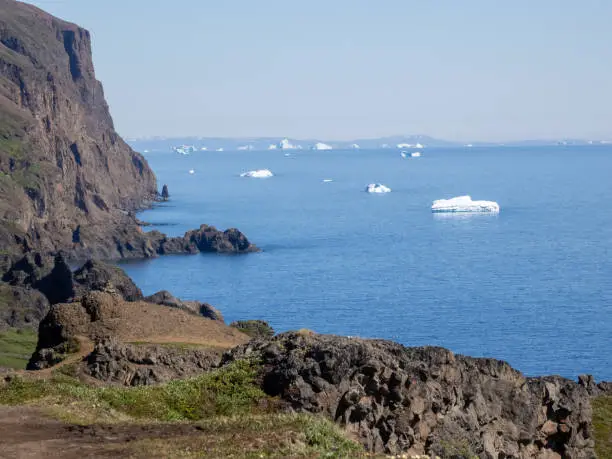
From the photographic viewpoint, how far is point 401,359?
27719mm

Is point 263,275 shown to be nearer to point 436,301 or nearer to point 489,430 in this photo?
point 436,301

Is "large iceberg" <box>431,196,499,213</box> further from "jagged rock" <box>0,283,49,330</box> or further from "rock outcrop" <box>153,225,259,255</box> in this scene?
"jagged rock" <box>0,283,49,330</box>

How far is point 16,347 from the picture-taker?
70688 mm

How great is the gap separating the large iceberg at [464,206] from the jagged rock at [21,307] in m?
102

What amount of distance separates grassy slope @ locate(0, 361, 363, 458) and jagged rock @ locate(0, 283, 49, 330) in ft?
182

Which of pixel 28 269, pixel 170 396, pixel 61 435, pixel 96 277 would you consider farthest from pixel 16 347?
pixel 61 435

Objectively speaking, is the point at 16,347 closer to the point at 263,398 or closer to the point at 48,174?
the point at 263,398

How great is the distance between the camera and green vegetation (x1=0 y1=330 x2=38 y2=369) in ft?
211

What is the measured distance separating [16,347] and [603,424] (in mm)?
46986

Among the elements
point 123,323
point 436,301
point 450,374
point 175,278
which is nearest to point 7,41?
point 175,278

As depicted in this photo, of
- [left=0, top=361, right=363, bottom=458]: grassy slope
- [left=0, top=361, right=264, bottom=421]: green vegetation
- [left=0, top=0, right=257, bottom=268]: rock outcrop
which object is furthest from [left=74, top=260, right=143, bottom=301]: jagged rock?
[left=0, top=361, right=264, bottom=421]: green vegetation

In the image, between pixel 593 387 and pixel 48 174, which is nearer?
pixel 593 387

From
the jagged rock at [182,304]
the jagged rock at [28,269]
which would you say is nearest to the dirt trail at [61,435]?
the jagged rock at [182,304]

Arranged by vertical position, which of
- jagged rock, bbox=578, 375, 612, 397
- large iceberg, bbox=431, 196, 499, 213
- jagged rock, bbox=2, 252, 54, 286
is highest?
jagged rock, bbox=578, 375, 612, 397
